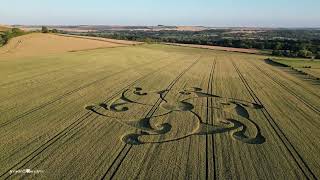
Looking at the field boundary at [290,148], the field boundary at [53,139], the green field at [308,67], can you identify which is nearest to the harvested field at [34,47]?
the field boundary at [53,139]

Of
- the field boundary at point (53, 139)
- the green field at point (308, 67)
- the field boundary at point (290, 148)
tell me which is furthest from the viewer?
the green field at point (308, 67)

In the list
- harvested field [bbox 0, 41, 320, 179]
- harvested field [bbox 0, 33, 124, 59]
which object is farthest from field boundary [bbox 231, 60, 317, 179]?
harvested field [bbox 0, 33, 124, 59]

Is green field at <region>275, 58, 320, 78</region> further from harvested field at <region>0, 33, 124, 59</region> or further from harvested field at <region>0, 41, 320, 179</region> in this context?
harvested field at <region>0, 33, 124, 59</region>

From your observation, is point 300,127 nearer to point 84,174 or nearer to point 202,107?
point 202,107

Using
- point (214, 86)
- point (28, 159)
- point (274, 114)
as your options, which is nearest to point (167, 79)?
point (214, 86)

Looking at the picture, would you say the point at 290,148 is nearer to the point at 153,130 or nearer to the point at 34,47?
the point at 153,130

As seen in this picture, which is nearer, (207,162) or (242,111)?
(207,162)

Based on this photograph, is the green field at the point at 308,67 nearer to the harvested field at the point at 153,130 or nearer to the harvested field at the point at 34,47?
the harvested field at the point at 153,130

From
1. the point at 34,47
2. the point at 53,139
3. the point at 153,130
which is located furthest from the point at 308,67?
the point at 53,139
